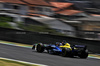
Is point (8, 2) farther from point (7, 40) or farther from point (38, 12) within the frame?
point (7, 40)

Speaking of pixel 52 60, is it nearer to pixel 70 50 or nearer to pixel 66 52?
pixel 66 52

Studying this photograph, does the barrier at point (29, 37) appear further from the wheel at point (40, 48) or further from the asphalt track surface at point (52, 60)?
the asphalt track surface at point (52, 60)

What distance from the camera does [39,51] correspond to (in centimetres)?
1292

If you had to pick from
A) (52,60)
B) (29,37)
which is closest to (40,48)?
(52,60)

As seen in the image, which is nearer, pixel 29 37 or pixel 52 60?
pixel 52 60

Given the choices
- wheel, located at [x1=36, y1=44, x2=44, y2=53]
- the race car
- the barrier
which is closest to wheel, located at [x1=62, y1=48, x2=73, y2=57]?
the race car

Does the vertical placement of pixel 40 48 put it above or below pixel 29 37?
above

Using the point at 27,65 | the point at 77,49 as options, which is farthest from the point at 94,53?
the point at 27,65

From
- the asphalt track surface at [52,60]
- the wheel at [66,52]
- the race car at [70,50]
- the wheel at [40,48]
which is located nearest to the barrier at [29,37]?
the wheel at [40,48]

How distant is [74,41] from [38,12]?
4014 cm

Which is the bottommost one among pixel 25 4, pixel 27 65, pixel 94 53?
pixel 94 53

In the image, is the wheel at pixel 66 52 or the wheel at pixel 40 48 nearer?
the wheel at pixel 66 52

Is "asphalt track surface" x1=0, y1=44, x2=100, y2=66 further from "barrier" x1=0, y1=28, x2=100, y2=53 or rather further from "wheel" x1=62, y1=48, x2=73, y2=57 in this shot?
"barrier" x1=0, y1=28, x2=100, y2=53

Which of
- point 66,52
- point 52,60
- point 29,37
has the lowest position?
point 29,37
